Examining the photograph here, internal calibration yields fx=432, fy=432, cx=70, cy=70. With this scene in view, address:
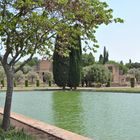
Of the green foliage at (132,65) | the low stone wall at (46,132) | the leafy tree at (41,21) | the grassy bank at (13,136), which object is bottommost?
the low stone wall at (46,132)

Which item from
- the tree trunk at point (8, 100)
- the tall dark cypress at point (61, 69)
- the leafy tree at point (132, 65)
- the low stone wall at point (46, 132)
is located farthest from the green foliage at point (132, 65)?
the tree trunk at point (8, 100)

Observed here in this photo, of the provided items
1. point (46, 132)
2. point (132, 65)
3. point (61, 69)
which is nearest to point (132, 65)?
point (132, 65)

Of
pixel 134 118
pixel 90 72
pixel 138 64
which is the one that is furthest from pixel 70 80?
pixel 138 64

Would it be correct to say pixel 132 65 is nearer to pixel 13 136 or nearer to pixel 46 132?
pixel 46 132

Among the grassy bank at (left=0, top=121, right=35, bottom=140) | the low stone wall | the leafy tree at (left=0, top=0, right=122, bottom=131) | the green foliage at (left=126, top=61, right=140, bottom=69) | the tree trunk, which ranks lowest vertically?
the low stone wall

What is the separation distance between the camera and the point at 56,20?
970 centimetres

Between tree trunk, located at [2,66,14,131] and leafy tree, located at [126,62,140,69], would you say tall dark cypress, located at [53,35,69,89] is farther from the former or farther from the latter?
leafy tree, located at [126,62,140,69]

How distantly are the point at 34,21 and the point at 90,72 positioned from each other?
52.7 meters

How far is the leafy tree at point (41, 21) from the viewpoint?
9.64m

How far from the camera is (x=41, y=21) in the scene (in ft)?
31.1

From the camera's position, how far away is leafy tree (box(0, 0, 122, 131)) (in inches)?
380

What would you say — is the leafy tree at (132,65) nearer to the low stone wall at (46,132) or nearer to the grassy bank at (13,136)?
the low stone wall at (46,132)

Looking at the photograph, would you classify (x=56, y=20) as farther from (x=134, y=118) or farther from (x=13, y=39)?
(x=134, y=118)

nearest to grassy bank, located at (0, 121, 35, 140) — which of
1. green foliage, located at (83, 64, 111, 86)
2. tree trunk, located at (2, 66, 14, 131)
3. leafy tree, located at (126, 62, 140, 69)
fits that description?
tree trunk, located at (2, 66, 14, 131)
